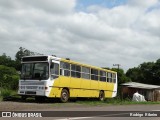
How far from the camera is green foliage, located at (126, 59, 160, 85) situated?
11275 centimetres

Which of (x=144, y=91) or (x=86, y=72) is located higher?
(x=86, y=72)

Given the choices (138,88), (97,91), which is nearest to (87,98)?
(97,91)

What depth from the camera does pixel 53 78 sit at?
24297mm

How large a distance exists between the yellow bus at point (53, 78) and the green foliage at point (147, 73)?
85.9m

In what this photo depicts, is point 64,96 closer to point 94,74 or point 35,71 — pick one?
point 35,71

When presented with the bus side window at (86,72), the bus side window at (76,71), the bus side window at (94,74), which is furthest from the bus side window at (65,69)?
the bus side window at (94,74)

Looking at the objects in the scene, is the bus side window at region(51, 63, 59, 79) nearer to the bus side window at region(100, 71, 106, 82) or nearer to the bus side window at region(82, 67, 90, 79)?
the bus side window at region(82, 67, 90, 79)

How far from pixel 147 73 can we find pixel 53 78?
317 ft

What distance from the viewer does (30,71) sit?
24.6 m

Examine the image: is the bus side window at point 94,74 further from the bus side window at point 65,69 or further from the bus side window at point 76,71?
the bus side window at point 65,69

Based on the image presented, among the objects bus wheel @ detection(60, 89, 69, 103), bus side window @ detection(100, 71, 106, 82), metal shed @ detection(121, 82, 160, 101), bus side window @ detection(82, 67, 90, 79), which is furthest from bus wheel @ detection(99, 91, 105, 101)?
metal shed @ detection(121, 82, 160, 101)

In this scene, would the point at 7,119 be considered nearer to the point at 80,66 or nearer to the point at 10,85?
the point at 80,66

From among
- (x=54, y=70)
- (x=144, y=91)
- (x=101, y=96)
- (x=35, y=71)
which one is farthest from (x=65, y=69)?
(x=144, y=91)

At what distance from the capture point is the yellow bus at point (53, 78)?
2395 centimetres
